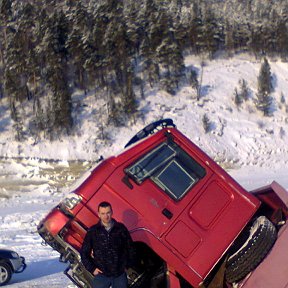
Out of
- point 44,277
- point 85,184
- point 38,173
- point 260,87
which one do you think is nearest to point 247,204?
point 85,184

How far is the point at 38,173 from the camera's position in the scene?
29.6 meters

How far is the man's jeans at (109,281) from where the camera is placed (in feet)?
17.7

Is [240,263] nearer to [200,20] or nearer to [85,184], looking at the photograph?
[85,184]

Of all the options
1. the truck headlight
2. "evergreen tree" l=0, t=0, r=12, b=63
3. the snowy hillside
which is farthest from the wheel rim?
"evergreen tree" l=0, t=0, r=12, b=63

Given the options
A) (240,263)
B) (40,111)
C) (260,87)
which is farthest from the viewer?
(260,87)

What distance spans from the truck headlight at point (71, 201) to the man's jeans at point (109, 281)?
2.59 feet

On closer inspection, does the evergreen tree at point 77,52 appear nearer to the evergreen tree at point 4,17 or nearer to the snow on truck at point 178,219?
the evergreen tree at point 4,17

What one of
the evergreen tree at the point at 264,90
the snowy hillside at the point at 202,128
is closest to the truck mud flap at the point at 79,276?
the snowy hillside at the point at 202,128

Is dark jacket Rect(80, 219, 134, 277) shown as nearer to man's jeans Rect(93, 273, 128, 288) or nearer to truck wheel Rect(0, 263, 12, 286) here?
man's jeans Rect(93, 273, 128, 288)

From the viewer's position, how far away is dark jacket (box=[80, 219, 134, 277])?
521 cm

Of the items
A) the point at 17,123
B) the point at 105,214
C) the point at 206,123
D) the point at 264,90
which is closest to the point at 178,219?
the point at 105,214

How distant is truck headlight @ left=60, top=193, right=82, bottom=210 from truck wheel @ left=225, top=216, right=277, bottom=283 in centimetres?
179

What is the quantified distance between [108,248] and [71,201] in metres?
0.75

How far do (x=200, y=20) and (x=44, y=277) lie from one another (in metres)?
37.6
